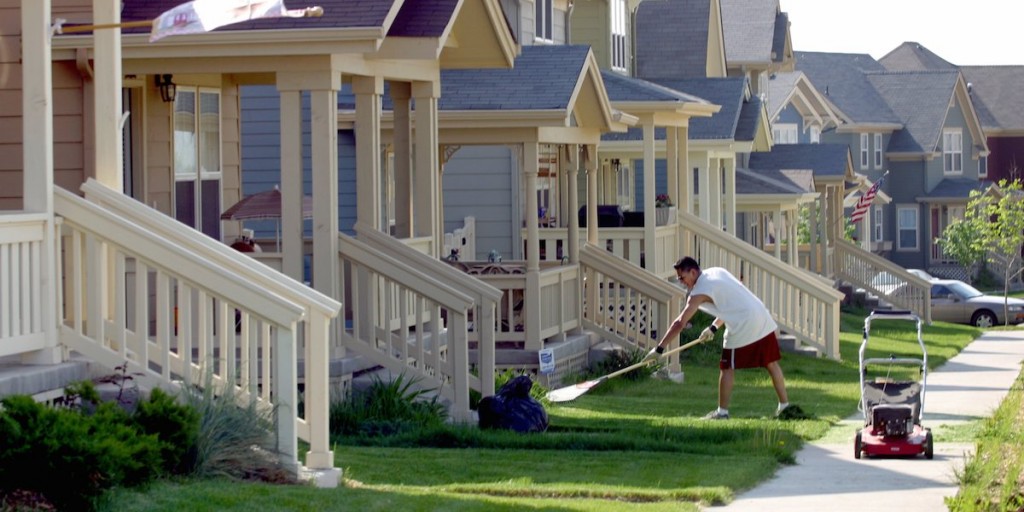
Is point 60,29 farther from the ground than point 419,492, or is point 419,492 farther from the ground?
point 60,29

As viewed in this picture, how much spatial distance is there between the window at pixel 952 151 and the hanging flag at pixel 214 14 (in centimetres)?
5767

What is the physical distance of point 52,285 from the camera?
10344mm

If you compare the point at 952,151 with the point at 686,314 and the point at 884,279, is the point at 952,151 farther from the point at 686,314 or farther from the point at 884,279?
the point at 686,314

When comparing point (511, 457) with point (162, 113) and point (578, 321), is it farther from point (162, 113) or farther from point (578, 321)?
point (578, 321)

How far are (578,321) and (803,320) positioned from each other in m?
6.80

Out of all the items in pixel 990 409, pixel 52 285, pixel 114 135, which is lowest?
pixel 990 409

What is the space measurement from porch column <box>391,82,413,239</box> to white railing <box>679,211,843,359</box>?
377 inches

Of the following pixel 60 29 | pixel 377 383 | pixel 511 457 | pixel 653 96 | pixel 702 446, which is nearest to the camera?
pixel 60 29

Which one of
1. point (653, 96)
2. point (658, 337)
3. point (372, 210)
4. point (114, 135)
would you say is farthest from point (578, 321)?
point (114, 135)

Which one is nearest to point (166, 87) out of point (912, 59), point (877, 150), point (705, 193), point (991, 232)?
point (705, 193)

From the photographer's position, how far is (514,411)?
13.8 meters

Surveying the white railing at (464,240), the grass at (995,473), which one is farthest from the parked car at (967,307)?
the grass at (995,473)

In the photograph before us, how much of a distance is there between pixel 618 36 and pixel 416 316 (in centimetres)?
1974

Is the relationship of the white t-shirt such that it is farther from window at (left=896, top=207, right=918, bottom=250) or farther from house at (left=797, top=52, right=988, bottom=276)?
window at (left=896, top=207, right=918, bottom=250)
